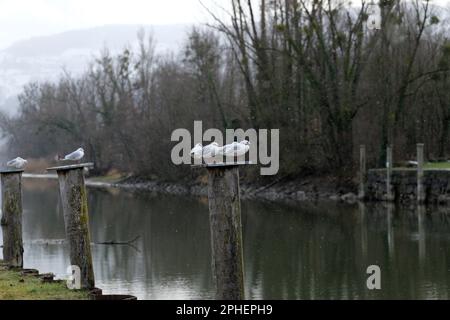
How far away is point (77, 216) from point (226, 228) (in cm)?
315

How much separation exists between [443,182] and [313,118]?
12.0 meters

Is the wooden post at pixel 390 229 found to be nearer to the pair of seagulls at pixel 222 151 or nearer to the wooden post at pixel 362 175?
the wooden post at pixel 362 175

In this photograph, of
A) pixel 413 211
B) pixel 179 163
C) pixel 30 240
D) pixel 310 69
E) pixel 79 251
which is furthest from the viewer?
pixel 179 163

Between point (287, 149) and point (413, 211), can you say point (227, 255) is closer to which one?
point (413, 211)

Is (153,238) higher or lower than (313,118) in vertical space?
lower

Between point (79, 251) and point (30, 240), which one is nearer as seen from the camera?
point (79, 251)

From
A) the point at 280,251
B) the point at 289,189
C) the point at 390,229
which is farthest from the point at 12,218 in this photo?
the point at 289,189

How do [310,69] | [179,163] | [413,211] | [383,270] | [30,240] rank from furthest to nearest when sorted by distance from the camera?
[179,163] → [310,69] → [413,211] → [30,240] → [383,270]

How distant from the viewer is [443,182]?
33.0 m

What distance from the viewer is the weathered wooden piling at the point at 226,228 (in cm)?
962

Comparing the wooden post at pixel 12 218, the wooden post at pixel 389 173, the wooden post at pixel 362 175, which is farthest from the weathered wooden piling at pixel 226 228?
the wooden post at pixel 362 175

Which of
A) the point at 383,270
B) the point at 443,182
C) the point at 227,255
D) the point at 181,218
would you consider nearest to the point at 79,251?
the point at 227,255

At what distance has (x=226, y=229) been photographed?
977cm

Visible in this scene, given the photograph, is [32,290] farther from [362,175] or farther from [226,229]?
[362,175]
